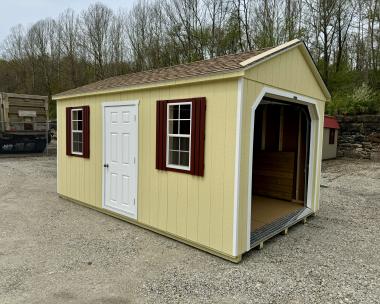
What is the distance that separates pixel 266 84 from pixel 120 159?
9.61ft

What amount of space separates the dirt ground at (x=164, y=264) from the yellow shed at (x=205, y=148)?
297mm

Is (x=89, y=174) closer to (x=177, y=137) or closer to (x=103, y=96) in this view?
(x=103, y=96)

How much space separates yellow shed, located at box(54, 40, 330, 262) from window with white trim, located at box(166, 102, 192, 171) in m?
0.02

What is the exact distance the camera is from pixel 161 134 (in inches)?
182

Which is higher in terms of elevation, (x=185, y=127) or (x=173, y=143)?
(x=185, y=127)

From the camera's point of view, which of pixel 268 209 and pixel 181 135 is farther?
pixel 268 209

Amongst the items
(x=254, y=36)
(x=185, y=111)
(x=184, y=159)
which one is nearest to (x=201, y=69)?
(x=185, y=111)

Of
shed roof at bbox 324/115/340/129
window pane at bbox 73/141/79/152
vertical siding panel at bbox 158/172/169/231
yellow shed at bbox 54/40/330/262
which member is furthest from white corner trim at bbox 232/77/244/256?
shed roof at bbox 324/115/340/129

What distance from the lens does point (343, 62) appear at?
18.5 metres

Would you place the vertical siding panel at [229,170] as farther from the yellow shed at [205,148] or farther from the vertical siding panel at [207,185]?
the vertical siding panel at [207,185]

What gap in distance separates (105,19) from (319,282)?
77.4ft

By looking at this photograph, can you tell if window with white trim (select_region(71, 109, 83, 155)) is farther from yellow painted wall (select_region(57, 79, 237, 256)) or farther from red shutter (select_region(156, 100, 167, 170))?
red shutter (select_region(156, 100, 167, 170))

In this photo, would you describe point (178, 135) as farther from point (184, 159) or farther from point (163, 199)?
point (163, 199)

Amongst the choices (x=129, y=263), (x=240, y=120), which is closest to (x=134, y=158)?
(x=129, y=263)
